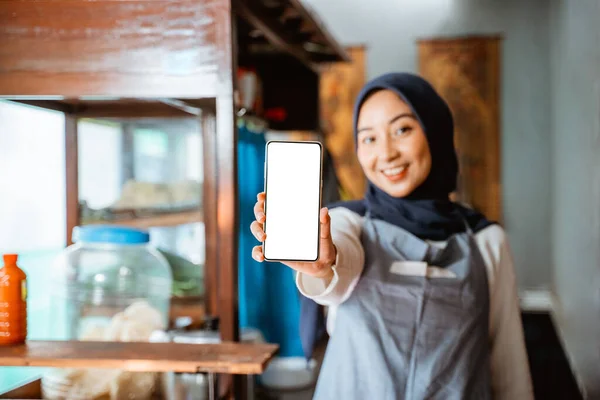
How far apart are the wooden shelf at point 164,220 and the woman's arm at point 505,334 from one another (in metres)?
1.23

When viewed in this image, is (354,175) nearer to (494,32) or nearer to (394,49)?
(394,49)

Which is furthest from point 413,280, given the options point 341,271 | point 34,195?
point 34,195

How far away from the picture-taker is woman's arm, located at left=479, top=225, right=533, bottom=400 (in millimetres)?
1365

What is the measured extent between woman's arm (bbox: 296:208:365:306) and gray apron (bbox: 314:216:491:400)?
4 cm

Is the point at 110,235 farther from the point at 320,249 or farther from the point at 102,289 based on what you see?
the point at 320,249

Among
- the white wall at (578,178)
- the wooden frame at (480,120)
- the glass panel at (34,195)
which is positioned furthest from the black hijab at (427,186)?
the wooden frame at (480,120)

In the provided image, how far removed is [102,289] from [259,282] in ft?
3.06

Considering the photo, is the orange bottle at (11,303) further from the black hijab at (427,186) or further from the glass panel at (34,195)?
the black hijab at (427,186)

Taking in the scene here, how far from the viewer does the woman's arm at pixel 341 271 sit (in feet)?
3.80

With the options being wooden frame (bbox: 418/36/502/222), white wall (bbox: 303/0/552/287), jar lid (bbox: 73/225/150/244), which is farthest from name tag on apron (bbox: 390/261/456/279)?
white wall (bbox: 303/0/552/287)

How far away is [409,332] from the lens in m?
1.26

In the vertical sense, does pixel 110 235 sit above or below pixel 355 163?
below

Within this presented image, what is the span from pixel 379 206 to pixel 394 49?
15.8ft

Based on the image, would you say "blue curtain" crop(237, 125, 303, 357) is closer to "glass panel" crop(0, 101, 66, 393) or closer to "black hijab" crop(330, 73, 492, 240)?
"glass panel" crop(0, 101, 66, 393)
